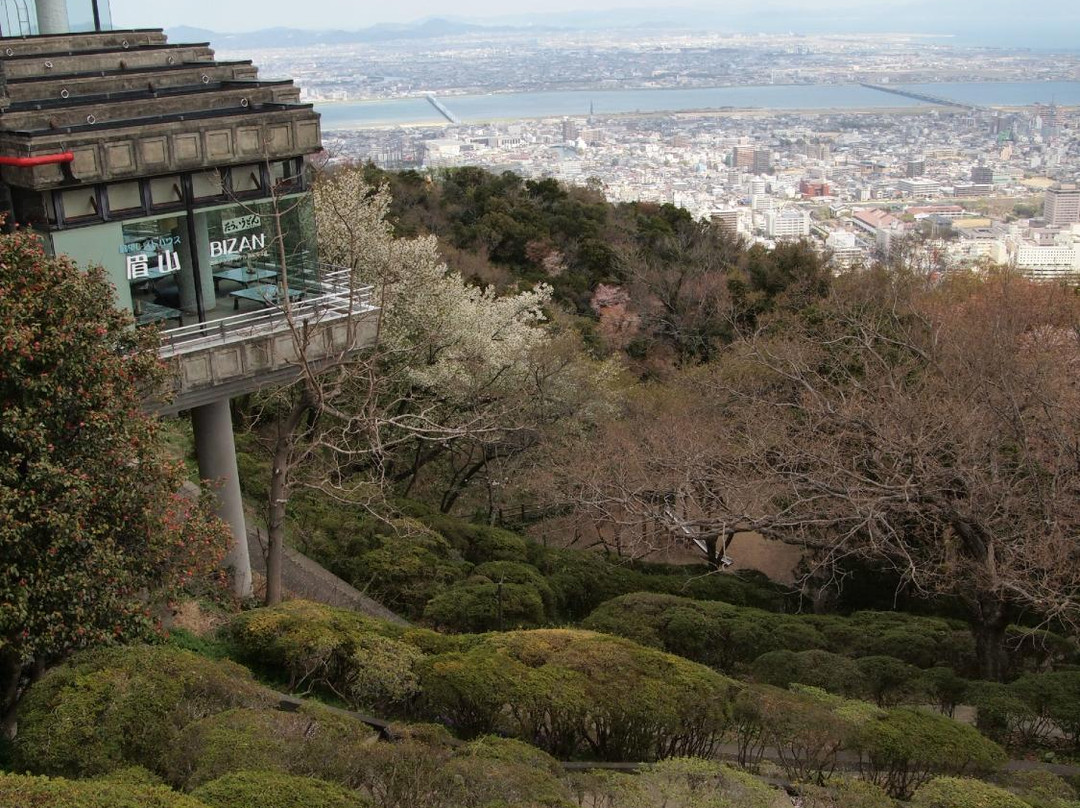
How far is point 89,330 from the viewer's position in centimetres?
1030

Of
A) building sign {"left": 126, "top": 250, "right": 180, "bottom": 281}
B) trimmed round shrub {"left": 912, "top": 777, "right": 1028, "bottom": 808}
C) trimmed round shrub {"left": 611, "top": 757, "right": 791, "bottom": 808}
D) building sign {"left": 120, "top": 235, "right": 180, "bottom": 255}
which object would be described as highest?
building sign {"left": 120, "top": 235, "right": 180, "bottom": 255}

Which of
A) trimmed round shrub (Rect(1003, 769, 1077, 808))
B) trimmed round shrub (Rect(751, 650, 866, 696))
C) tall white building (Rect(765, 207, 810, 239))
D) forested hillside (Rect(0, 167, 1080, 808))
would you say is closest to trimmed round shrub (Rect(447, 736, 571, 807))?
forested hillside (Rect(0, 167, 1080, 808))

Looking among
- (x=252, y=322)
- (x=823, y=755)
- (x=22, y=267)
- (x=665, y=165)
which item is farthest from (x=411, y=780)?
(x=665, y=165)

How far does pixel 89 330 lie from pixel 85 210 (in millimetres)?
3694

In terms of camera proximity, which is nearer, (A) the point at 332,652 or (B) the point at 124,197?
(A) the point at 332,652

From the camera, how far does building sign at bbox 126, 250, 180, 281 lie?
13883mm

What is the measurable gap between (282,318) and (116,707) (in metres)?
7.06

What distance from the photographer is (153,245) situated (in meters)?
14.1

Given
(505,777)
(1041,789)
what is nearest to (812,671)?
(1041,789)

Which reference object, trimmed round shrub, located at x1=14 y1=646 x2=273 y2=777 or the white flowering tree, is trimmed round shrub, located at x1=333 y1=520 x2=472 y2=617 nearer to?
the white flowering tree

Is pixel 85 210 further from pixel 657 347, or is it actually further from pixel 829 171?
pixel 829 171

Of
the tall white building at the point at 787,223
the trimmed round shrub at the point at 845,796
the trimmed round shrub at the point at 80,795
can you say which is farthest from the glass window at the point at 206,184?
the tall white building at the point at 787,223

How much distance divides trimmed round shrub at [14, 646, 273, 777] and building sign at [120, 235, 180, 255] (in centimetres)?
566

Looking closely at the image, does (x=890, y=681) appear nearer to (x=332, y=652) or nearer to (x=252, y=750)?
(x=332, y=652)
